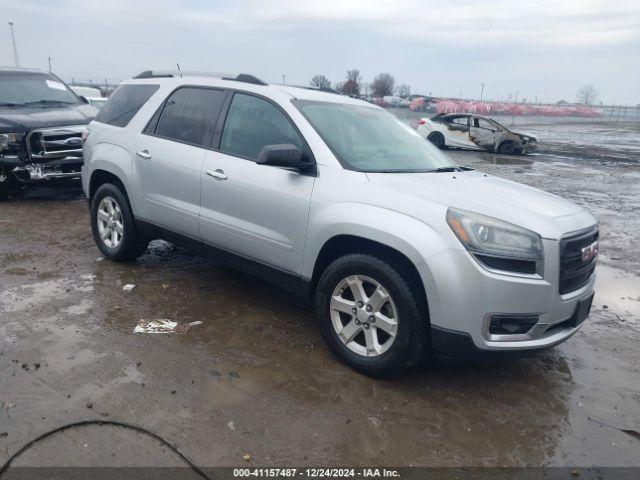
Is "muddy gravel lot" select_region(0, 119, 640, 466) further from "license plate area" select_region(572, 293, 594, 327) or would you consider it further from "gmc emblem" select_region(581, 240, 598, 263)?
"gmc emblem" select_region(581, 240, 598, 263)

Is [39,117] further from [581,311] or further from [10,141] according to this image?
[581,311]

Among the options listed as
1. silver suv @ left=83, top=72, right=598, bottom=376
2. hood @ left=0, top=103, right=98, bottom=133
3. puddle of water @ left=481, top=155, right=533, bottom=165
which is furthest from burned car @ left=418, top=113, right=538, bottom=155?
silver suv @ left=83, top=72, right=598, bottom=376

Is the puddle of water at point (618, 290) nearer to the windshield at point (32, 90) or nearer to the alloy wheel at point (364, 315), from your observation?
the alloy wheel at point (364, 315)

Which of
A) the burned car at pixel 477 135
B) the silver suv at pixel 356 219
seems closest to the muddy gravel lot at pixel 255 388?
the silver suv at pixel 356 219

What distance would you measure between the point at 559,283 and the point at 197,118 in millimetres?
3212

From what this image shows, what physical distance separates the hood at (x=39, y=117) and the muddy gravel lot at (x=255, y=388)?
12.2ft

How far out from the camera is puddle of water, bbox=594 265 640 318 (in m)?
5.12

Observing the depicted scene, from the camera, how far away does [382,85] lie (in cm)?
6575

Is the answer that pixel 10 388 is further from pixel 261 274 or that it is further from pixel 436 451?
pixel 436 451

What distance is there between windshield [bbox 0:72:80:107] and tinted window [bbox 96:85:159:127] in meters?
4.41

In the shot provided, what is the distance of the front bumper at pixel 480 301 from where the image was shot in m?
3.12

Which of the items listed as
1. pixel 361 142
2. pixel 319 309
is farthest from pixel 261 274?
pixel 361 142

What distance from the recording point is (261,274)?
425cm

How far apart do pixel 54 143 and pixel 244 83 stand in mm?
5164
